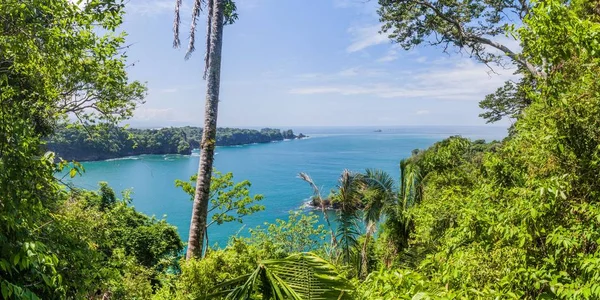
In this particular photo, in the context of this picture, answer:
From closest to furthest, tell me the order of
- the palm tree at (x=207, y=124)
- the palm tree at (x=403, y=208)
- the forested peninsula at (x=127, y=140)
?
the palm tree at (x=207, y=124)
the forested peninsula at (x=127, y=140)
the palm tree at (x=403, y=208)

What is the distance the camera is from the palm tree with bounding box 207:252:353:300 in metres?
2.10

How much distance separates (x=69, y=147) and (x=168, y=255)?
4539cm

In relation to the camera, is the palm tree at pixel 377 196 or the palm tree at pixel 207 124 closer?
the palm tree at pixel 207 124

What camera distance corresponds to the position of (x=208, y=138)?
26.0 feet

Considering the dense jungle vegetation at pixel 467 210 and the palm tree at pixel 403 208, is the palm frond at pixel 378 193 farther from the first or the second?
the dense jungle vegetation at pixel 467 210

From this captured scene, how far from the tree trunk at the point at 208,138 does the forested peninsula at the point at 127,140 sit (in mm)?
2200

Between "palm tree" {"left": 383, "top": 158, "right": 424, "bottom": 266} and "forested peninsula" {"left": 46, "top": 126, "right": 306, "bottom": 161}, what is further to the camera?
"palm tree" {"left": 383, "top": 158, "right": 424, "bottom": 266}

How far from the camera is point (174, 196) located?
163 feet

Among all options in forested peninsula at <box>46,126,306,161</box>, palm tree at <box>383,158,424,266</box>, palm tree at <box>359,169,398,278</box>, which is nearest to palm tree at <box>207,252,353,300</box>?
forested peninsula at <box>46,126,306,161</box>

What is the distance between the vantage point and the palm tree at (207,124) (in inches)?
299

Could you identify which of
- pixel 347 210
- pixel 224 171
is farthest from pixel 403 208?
pixel 224 171

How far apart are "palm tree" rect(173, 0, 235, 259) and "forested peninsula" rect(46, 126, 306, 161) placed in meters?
2.22

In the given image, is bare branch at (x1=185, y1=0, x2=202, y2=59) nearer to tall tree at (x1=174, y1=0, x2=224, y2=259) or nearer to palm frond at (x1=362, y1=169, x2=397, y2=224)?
tall tree at (x1=174, y1=0, x2=224, y2=259)

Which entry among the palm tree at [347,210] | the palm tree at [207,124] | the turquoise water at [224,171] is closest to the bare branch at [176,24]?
the palm tree at [207,124]
